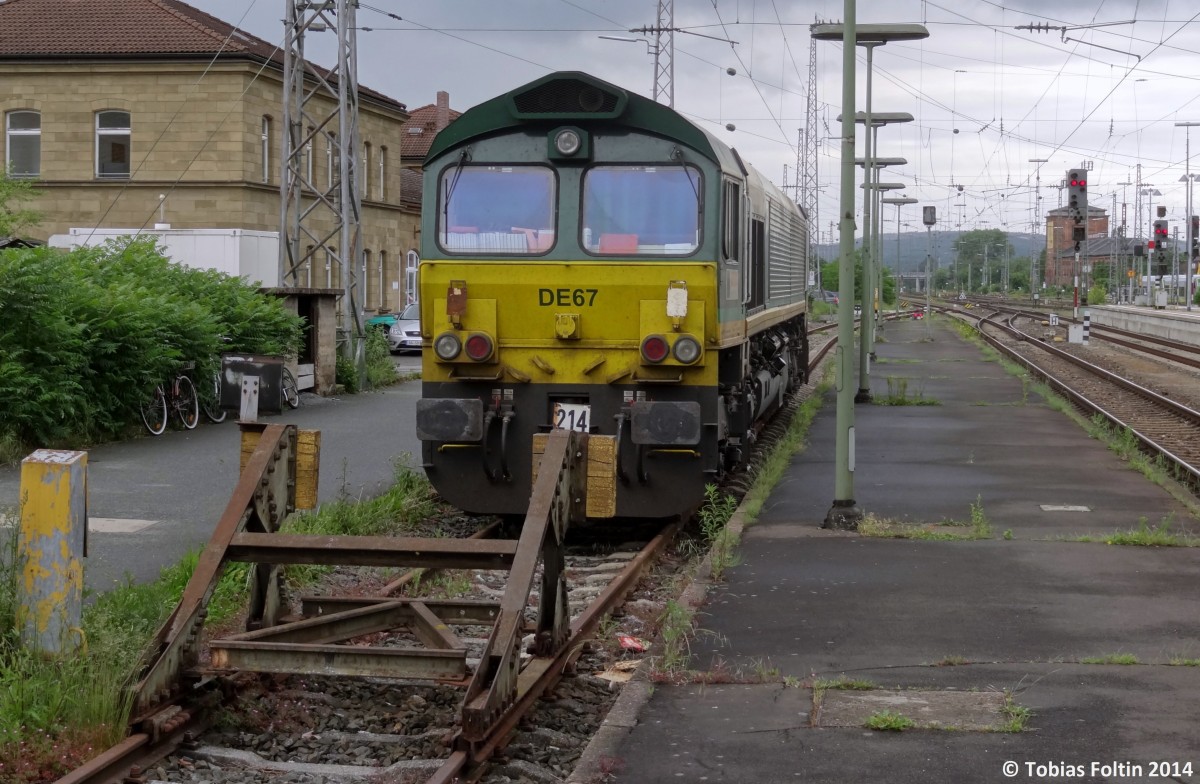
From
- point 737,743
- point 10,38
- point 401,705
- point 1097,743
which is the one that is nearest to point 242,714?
point 401,705

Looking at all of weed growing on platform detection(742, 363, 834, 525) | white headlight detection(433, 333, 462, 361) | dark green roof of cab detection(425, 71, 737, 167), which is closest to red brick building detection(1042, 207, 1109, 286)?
weed growing on platform detection(742, 363, 834, 525)

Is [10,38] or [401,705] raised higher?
[10,38]

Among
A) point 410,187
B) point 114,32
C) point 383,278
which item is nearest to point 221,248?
point 114,32

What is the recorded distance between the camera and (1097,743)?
601cm

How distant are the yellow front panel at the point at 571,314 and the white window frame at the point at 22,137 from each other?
3071cm

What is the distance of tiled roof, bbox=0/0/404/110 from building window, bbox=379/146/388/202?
20.4 ft

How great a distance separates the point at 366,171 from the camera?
45.1 m

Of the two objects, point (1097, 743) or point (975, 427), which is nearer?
point (1097, 743)

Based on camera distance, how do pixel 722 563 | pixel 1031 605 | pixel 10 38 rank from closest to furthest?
pixel 1031 605 → pixel 722 563 → pixel 10 38

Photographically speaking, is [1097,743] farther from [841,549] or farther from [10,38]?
[10,38]

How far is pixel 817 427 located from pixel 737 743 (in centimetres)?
1433

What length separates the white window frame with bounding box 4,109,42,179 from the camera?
38500mm

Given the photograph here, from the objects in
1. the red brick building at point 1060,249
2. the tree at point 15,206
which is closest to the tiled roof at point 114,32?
the tree at point 15,206

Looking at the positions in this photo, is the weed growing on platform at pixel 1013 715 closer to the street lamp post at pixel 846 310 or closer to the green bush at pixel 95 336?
the street lamp post at pixel 846 310
